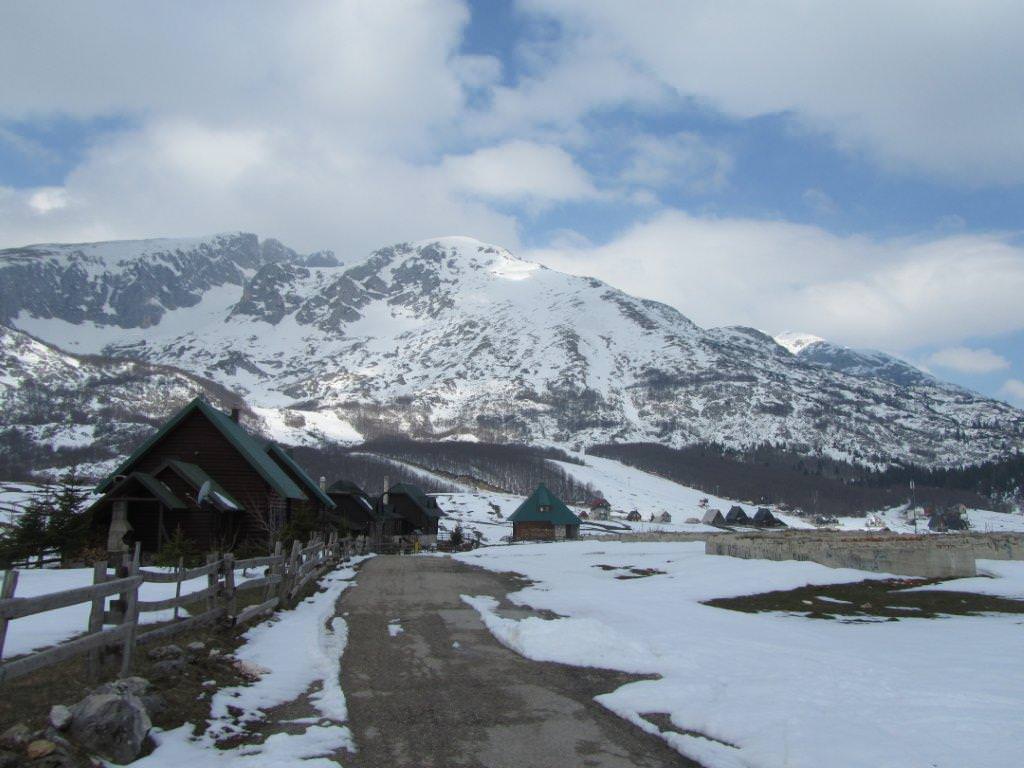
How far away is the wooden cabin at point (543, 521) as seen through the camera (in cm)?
9075

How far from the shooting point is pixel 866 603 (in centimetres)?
2253

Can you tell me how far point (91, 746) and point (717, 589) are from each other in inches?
781

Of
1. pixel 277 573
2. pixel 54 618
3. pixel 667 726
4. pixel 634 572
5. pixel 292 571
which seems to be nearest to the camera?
pixel 667 726

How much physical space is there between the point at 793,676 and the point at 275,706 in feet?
23.7

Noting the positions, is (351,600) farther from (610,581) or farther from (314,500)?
(314,500)

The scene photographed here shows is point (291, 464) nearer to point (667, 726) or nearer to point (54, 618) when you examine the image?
point (54, 618)

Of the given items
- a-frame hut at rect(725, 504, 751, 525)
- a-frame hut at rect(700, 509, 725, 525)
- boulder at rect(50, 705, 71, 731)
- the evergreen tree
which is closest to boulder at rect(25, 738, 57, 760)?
boulder at rect(50, 705, 71, 731)

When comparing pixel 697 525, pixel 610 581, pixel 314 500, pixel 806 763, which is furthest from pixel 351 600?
pixel 697 525

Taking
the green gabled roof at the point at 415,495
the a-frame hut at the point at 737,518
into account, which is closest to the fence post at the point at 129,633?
the green gabled roof at the point at 415,495

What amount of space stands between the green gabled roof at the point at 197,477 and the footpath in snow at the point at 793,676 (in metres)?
15.4

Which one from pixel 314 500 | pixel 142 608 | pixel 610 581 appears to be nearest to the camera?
pixel 142 608

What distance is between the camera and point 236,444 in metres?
34.3

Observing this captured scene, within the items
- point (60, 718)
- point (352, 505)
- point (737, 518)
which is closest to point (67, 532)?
point (60, 718)

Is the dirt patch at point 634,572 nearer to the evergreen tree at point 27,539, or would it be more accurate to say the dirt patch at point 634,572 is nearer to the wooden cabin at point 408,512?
the evergreen tree at point 27,539
